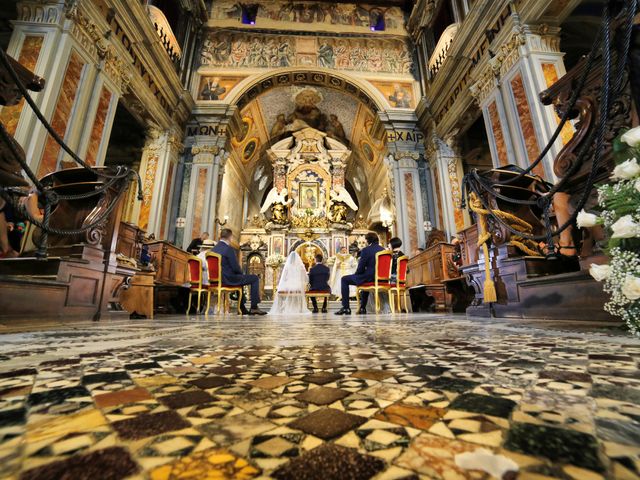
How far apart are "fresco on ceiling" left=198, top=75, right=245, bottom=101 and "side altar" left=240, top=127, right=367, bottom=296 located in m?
4.82

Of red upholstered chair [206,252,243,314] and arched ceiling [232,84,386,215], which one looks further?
arched ceiling [232,84,386,215]

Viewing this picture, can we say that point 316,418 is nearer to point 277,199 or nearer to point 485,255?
point 485,255

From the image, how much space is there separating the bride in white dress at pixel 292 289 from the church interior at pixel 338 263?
46 mm

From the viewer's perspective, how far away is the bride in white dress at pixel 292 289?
590cm

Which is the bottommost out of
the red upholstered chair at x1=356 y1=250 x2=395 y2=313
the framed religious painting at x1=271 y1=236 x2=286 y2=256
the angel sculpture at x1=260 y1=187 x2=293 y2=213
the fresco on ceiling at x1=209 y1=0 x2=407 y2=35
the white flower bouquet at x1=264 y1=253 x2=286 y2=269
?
the red upholstered chair at x1=356 y1=250 x2=395 y2=313

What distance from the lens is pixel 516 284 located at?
280 centimetres

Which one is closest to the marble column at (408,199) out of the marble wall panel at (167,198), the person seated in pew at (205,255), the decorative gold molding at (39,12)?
the person seated in pew at (205,255)

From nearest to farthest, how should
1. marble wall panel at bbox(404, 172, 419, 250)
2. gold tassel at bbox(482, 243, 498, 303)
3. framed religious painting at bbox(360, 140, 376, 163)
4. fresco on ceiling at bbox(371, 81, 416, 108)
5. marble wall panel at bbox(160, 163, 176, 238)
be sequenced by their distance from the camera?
1. gold tassel at bbox(482, 243, 498, 303)
2. marble wall panel at bbox(160, 163, 176, 238)
3. marble wall panel at bbox(404, 172, 419, 250)
4. fresco on ceiling at bbox(371, 81, 416, 108)
5. framed religious painting at bbox(360, 140, 376, 163)

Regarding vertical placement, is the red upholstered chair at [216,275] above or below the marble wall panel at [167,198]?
below

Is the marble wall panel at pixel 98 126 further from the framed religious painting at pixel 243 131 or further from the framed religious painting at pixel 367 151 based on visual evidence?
the framed religious painting at pixel 367 151

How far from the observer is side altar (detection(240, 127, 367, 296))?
13.6 metres

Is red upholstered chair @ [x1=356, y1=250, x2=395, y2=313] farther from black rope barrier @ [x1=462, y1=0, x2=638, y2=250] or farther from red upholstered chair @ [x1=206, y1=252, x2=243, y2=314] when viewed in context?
red upholstered chair @ [x1=206, y1=252, x2=243, y2=314]

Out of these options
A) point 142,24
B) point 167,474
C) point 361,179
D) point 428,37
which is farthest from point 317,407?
point 361,179

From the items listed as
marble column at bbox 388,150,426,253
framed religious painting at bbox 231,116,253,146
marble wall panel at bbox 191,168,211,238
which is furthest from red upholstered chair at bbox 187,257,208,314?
framed religious painting at bbox 231,116,253,146
